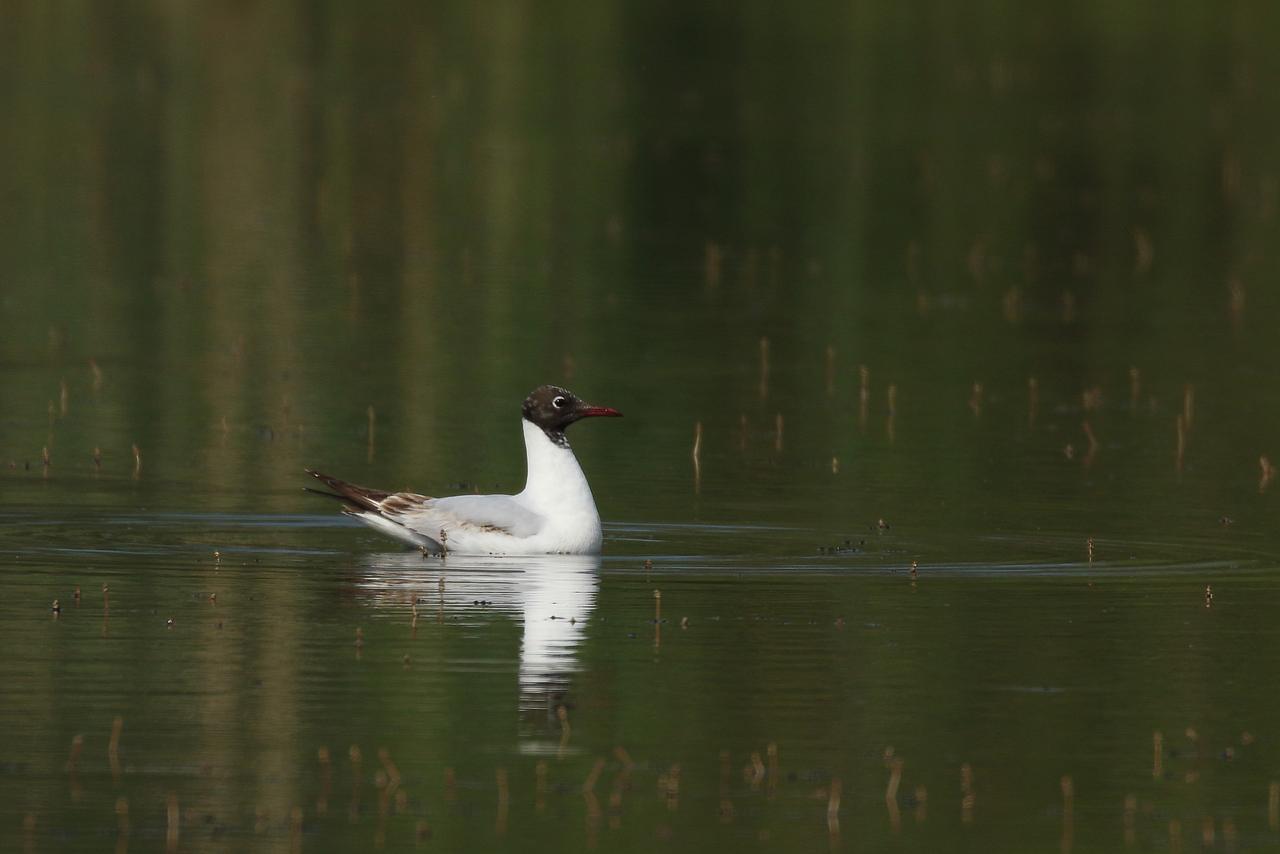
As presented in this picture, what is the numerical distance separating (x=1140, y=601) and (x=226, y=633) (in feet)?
16.0

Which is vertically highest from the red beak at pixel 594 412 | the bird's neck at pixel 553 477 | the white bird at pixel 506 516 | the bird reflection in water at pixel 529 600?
the red beak at pixel 594 412

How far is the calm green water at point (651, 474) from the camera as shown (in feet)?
37.9

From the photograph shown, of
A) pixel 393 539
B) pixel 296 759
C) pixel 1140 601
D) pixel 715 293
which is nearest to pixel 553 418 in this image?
pixel 393 539

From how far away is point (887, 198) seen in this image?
4256 centimetres

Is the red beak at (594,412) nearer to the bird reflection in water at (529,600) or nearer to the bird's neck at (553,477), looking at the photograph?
the bird's neck at (553,477)

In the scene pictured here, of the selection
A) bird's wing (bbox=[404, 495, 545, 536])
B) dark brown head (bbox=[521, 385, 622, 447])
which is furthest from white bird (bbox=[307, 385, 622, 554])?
dark brown head (bbox=[521, 385, 622, 447])

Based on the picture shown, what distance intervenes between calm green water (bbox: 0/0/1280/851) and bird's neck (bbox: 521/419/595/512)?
59cm

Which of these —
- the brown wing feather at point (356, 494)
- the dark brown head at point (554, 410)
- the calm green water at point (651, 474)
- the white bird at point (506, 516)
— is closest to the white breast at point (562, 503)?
the white bird at point (506, 516)

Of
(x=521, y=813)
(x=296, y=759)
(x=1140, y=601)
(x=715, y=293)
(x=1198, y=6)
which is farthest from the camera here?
(x=1198, y=6)

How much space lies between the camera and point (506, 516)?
17391 mm

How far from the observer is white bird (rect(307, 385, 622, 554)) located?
1736 cm

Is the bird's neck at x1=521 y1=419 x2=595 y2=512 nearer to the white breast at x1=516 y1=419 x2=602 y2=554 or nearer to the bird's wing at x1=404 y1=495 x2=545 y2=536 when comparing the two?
the white breast at x1=516 y1=419 x2=602 y2=554

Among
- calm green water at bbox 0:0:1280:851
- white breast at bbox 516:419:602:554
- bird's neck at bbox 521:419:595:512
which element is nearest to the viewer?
calm green water at bbox 0:0:1280:851

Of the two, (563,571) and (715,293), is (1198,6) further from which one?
(563,571)
